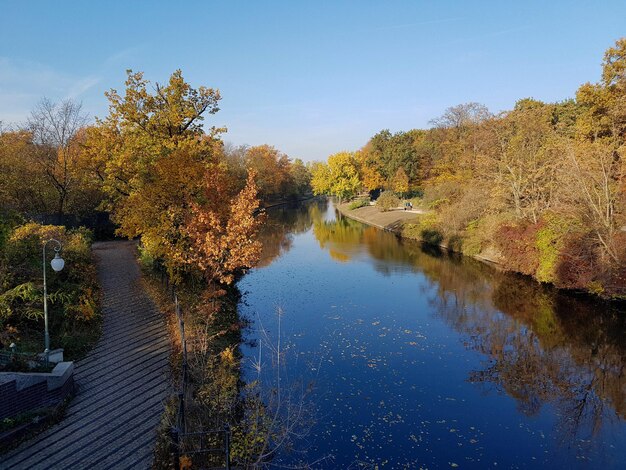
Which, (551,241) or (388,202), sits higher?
(388,202)

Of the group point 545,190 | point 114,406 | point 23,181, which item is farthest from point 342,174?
point 114,406

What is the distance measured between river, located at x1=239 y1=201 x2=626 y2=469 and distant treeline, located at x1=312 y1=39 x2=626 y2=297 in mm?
2372

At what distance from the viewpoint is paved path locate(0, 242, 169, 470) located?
9.18 metres

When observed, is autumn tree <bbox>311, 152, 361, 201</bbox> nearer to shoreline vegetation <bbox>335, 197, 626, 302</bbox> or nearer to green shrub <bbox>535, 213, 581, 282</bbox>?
shoreline vegetation <bbox>335, 197, 626, 302</bbox>

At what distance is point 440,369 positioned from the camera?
1590 centimetres

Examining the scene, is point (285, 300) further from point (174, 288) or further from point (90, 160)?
point (90, 160)

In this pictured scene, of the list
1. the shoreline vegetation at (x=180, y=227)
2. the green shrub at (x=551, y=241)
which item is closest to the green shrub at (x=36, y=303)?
the shoreline vegetation at (x=180, y=227)

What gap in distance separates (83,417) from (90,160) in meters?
22.0

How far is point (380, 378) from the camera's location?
594 inches

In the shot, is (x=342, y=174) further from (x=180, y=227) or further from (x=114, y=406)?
(x=114, y=406)

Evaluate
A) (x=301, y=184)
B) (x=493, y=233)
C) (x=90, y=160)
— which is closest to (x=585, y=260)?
(x=493, y=233)

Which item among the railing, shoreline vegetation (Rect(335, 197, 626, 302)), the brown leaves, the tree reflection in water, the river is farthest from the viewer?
shoreline vegetation (Rect(335, 197, 626, 302))

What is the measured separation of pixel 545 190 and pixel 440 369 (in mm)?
22600

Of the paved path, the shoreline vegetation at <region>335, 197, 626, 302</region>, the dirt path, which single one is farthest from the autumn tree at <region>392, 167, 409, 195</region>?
the paved path
